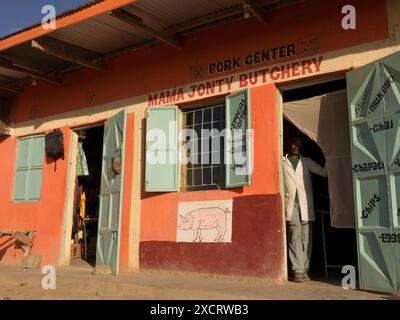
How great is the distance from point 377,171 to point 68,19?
5334 millimetres

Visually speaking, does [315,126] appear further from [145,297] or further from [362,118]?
[145,297]

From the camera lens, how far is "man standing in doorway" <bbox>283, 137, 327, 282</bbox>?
6.29m

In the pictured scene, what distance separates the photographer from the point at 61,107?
9.59 m

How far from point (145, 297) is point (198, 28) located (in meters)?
4.33

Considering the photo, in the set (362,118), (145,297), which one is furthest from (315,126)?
(145,297)

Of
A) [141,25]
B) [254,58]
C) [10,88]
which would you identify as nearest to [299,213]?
[254,58]

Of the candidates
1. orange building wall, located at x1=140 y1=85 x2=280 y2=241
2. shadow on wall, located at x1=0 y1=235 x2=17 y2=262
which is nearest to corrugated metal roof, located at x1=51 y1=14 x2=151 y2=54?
orange building wall, located at x1=140 y1=85 x2=280 y2=241

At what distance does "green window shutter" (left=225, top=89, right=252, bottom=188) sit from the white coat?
1.83 ft

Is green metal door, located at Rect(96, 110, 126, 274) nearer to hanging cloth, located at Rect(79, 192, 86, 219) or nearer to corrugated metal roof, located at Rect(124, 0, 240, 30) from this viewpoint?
corrugated metal roof, located at Rect(124, 0, 240, 30)

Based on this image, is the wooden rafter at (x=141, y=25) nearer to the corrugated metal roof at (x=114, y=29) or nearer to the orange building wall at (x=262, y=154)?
the corrugated metal roof at (x=114, y=29)

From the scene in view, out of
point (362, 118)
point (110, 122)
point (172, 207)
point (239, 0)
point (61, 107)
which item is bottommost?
point (172, 207)

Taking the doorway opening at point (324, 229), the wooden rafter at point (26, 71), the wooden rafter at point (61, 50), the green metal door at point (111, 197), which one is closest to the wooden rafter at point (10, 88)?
the wooden rafter at point (26, 71)

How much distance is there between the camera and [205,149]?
740cm

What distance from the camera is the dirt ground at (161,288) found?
5215 mm
